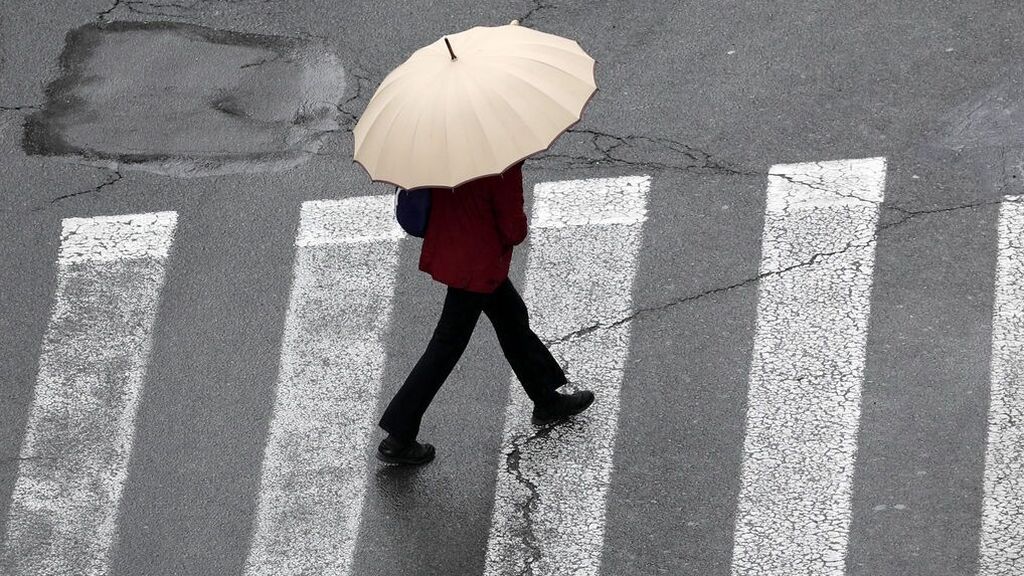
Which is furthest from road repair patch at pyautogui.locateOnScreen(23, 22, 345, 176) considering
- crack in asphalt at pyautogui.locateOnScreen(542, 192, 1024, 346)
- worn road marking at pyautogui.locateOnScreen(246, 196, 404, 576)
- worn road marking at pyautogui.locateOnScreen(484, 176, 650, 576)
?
crack in asphalt at pyautogui.locateOnScreen(542, 192, 1024, 346)

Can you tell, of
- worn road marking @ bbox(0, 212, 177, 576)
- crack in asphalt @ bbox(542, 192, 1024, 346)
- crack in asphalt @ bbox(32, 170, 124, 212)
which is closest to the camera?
worn road marking @ bbox(0, 212, 177, 576)

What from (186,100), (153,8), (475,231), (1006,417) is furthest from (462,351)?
(153,8)

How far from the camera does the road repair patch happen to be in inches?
364

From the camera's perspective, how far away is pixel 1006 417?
7219 millimetres

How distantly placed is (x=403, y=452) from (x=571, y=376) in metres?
0.94

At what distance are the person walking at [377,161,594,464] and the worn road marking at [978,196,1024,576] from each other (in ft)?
6.27

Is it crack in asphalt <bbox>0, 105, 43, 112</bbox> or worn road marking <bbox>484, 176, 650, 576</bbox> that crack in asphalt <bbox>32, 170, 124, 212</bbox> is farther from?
worn road marking <bbox>484, 176, 650, 576</bbox>

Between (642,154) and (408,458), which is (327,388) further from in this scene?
(642,154)

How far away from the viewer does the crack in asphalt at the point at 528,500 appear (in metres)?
6.99

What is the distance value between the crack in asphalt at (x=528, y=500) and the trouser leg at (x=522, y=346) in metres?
0.20

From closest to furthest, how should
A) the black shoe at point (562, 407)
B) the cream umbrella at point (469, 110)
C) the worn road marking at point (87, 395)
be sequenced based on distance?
the cream umbrella at point (469, 110) → the worn road marking at point (87, 395) → the black shoe at point (562, 407)

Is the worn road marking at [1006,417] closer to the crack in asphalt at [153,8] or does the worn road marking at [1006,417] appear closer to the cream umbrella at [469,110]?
the cream umbrella at [469,110]

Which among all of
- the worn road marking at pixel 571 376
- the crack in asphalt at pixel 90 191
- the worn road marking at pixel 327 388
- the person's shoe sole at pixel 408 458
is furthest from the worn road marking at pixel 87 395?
the worn road marking at pixel 571 376

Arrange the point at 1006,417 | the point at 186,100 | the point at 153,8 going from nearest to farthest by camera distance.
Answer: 1. the point at 1006,417
2. the point at 186,100
3. the point at 153,8
